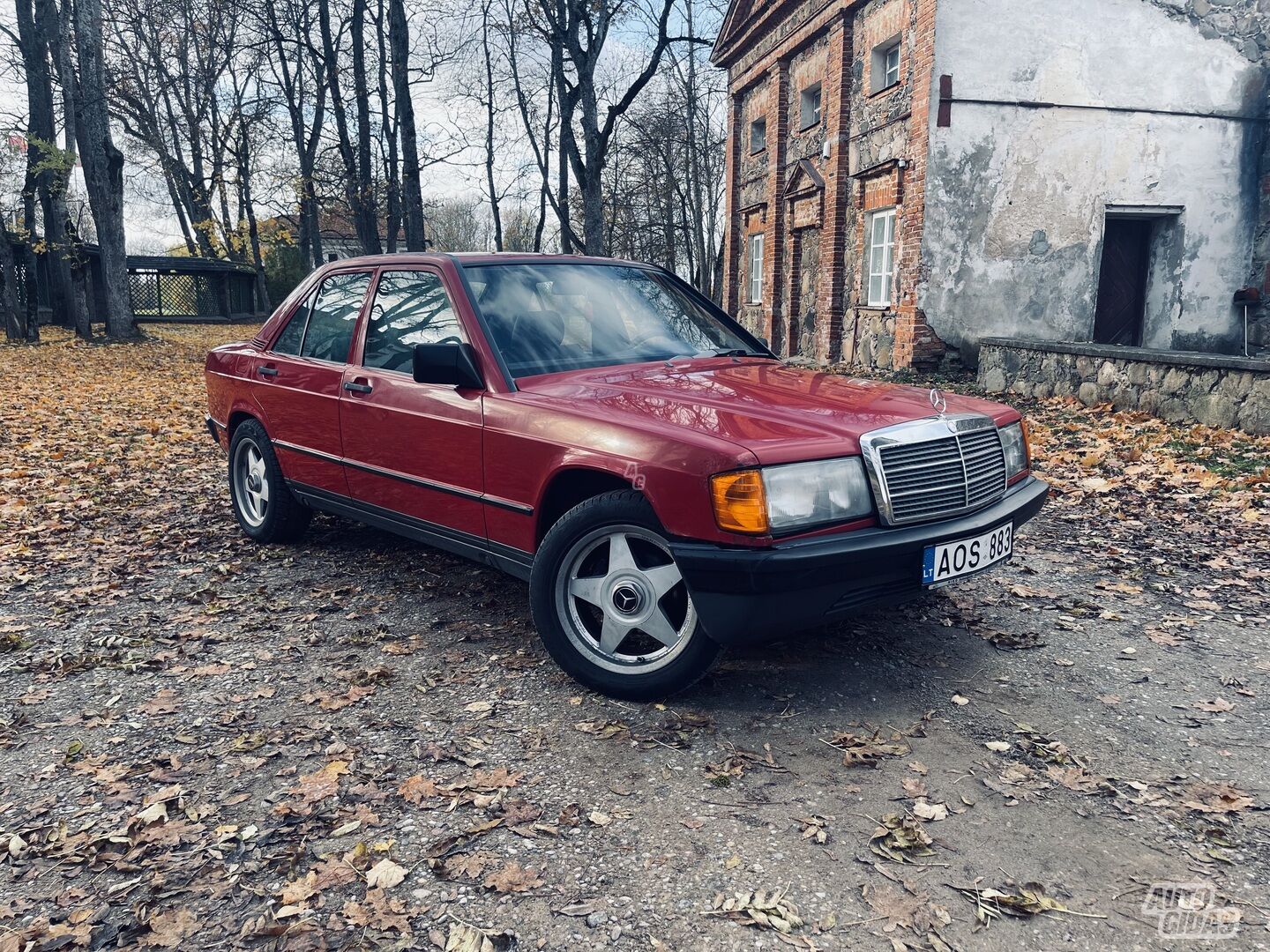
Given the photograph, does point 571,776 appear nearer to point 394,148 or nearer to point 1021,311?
point 1021,311

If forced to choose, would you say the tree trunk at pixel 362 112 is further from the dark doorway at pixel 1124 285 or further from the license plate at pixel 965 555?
the license plate at pixel 965 555

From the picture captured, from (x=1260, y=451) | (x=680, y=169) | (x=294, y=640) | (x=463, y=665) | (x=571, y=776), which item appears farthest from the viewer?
(x=680, y=169)

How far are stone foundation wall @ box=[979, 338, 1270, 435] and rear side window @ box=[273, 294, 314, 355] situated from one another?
25.5 feet

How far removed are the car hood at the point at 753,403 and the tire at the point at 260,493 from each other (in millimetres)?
2361

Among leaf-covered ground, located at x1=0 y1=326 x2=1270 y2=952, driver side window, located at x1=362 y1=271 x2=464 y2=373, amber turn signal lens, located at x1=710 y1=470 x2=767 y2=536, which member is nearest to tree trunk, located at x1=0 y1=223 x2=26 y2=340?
leaf-covered ground, located at x1=0 y1=326 x2=1270 y2=952

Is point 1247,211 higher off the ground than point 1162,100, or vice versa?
point 1162,100

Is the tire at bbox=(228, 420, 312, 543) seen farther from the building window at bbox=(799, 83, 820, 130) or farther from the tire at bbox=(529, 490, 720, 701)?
the building window at bbox=(799, 83, 820, 130)

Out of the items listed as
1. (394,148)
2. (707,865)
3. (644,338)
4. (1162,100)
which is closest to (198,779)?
(707,865)

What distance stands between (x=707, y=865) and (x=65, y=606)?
3796mm

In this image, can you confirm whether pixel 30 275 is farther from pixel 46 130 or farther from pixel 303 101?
pixel 303 101

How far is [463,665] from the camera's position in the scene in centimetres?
398

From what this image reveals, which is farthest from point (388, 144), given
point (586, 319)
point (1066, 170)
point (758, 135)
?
point (586, 319)

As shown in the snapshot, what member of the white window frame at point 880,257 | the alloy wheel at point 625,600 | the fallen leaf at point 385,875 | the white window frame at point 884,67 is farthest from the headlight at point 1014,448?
the white window frame at point 884,67

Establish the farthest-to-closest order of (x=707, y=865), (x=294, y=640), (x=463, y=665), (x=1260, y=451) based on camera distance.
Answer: (x=1260, y=451)
(x=294, y=640)
(x=463, y=665)
(x=707, y=865)
